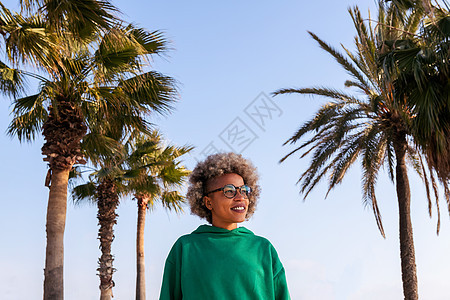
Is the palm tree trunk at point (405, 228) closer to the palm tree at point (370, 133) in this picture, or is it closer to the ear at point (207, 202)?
the palm tree at point (370, 133)

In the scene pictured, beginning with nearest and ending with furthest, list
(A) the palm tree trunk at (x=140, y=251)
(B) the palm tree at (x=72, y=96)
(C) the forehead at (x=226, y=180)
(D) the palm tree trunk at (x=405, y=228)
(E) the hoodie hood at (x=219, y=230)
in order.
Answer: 1. (E) the hoodie hood at (x=219, y=230)
2. (C) the forehead at (x=226, y=180)
3. (B) the palm tree at (x=72, y=96)
4. (D) the palm tree trunk at (x=405, y=228)
5. (A) the palm tree trunk at (x=140, y=251)

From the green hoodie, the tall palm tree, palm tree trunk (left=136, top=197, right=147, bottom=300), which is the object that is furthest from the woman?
palm tree trunk (left=136, top=197, right=147, bottom=300)

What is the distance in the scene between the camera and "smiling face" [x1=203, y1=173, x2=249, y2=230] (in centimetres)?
347

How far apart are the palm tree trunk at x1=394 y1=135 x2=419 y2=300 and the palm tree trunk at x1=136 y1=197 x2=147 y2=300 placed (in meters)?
11.3

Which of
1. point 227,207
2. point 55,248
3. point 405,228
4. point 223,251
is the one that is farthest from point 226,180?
point 405,228

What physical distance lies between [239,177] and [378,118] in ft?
39.7

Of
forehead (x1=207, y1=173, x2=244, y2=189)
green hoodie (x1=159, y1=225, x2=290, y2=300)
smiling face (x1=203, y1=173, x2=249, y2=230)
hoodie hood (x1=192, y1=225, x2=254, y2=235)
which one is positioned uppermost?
forehead (x1=207, y1=173, x2=244, y2=189)

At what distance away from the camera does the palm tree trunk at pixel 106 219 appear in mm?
18297

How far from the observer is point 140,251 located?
21281mm

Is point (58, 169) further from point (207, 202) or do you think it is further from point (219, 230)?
point (219, 230)

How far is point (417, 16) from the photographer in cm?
1407

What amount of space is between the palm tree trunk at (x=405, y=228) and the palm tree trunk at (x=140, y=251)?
37.2 ft

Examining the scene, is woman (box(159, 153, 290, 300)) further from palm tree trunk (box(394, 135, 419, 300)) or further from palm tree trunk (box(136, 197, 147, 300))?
palm tree trunk (box(136, 197, 147, 300))

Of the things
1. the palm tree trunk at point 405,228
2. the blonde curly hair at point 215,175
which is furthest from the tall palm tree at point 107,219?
the blonde curly hair at point 215,175
